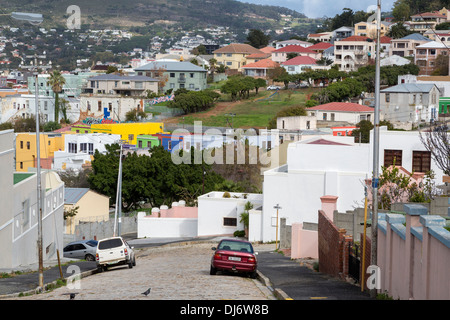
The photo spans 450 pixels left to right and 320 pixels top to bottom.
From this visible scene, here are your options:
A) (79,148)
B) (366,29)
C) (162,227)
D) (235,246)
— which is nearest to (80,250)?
(162,227)

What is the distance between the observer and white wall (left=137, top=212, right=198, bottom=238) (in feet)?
148

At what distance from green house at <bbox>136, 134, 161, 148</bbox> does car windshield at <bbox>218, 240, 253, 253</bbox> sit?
63099 millimetres

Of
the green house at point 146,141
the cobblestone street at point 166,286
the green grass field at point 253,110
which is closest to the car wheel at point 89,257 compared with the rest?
the cobblestone street at point 166,286

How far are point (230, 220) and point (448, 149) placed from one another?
14.0 m

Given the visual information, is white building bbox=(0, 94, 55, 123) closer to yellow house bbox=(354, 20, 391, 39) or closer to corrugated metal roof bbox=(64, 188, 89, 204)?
corrugated metal roof bbox=(64, 188, 89, 204)

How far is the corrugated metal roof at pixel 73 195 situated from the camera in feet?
175

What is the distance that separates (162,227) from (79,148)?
124 ft

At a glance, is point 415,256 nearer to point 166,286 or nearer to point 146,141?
point 166,286

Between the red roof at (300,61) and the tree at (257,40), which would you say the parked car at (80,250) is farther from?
the tree at (257,40)

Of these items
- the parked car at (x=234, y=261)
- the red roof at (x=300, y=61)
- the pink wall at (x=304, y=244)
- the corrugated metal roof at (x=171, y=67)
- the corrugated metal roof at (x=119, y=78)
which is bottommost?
the pink wall at (x=304, y=244)

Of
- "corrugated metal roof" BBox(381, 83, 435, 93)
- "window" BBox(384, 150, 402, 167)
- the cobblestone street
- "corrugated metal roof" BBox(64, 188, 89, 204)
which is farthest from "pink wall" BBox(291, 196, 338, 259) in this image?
"corrugated metal roof" BBox(381, 83, 435, 93)

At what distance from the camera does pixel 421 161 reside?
3962cm

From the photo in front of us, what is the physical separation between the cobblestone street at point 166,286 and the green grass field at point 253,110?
7421cm
